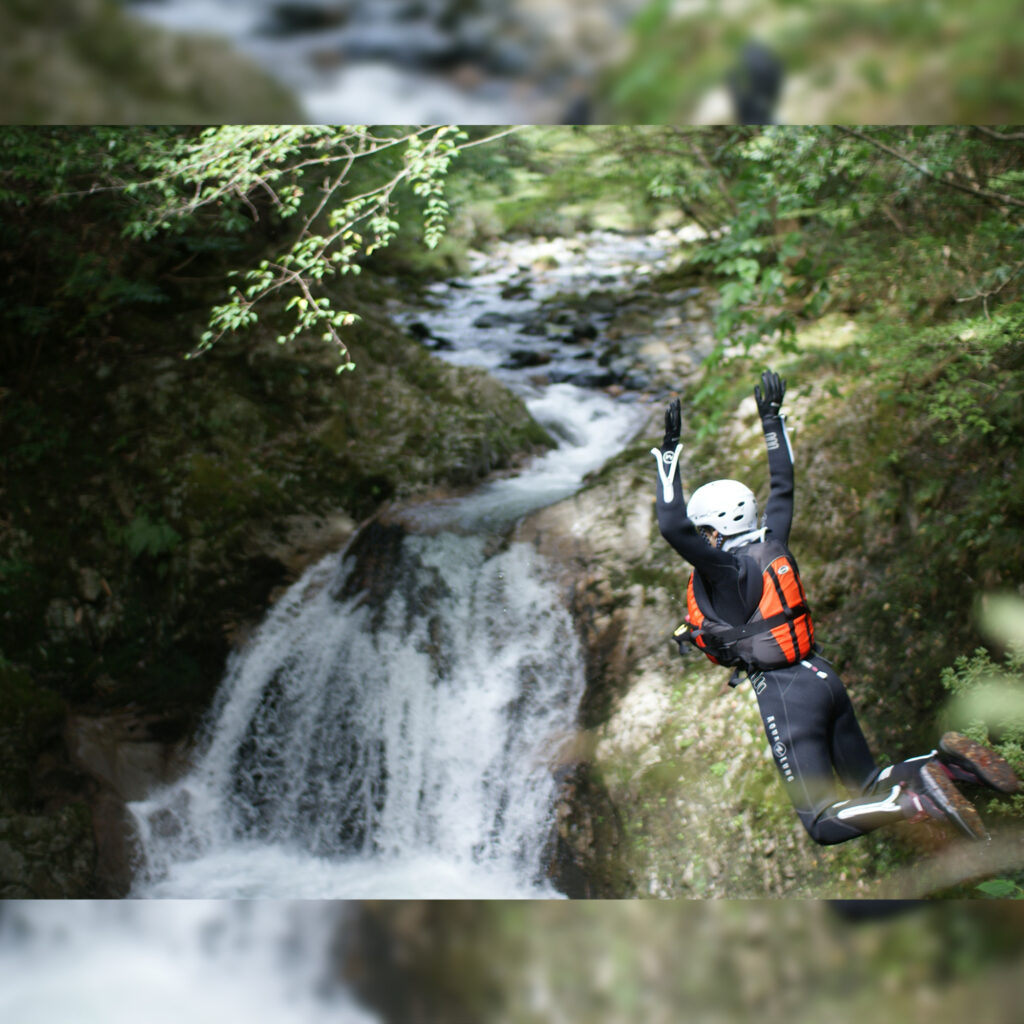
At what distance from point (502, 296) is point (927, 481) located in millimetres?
3806

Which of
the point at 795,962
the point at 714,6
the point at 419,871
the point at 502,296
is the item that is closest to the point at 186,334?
the point at 502,296

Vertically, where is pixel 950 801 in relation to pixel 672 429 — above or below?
below

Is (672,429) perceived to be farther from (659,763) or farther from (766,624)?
(659,763)

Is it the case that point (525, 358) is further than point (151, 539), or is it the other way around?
point (525, 358)

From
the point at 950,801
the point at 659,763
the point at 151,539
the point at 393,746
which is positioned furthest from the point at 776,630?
the point at 151,539

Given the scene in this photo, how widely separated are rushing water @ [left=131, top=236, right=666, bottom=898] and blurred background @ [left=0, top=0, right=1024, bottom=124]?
10.3ft

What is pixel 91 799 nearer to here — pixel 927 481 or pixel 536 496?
pixel 536 496

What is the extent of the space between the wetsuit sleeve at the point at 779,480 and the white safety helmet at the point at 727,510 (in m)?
0.07

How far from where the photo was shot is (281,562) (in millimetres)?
6039

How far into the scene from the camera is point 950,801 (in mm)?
2691

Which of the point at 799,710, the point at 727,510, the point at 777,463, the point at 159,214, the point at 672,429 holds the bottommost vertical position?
the point at 799,710

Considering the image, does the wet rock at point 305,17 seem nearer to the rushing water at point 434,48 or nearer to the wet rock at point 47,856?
the rushing water at point 434,48

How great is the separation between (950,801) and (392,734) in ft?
10.9

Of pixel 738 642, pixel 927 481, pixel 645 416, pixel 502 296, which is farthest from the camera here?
pixel 502 296
